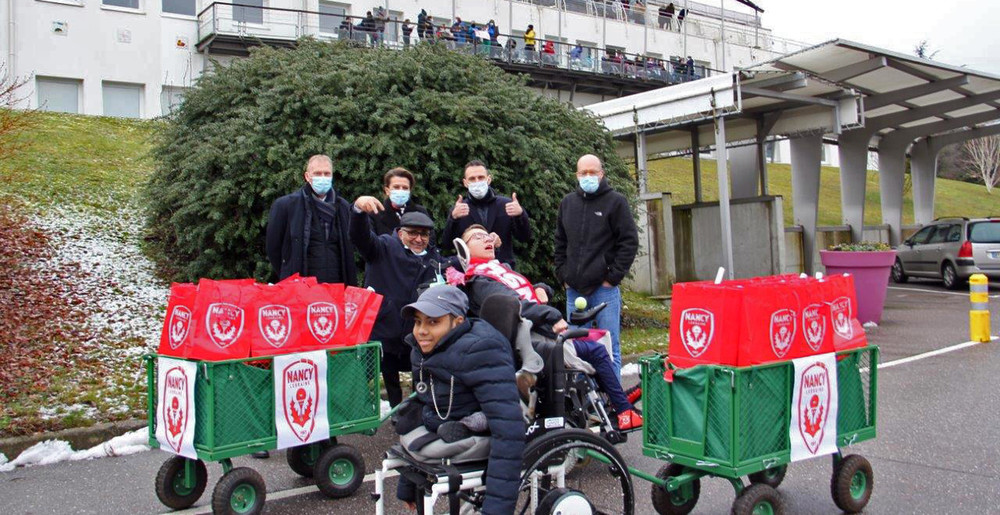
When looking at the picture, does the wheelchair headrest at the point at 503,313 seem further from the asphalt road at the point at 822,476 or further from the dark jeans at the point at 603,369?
the asphalt road at the point at 822,476

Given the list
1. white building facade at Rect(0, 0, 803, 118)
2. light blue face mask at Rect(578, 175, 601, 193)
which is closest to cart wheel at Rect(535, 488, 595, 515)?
light blue face mask at Rect(578, 175, 601, 193)

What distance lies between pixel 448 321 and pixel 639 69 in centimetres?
4326

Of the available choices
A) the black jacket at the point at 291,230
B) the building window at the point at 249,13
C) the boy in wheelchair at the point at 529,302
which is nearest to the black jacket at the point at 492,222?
the black jacket at the point at 291,230

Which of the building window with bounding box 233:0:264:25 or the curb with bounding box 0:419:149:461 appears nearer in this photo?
the curb with bounding box 0:419:149:461

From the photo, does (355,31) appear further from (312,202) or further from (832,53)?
(312,202)

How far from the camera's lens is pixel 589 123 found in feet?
40.3

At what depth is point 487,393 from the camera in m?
4.00

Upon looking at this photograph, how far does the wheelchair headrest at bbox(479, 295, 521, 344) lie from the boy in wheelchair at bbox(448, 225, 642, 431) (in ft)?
1.03

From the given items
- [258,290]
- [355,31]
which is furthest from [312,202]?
[355,31]

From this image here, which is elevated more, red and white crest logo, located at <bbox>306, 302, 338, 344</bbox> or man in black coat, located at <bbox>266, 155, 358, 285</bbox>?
man in black coat, located at <bbox>266, 155, 358, 285</bbox>

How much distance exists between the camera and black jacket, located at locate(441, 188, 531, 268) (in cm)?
733

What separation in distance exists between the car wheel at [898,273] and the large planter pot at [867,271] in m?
10.5

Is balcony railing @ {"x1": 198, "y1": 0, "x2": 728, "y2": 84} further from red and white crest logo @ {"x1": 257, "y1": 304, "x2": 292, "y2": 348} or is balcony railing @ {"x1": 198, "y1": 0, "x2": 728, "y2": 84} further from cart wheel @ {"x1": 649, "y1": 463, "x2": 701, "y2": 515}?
cart wheel @ {"x1": 649, "y1": 463, "x2": 701, "y2": 515}

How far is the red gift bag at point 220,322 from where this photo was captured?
499 cm
